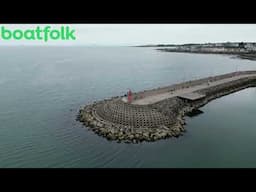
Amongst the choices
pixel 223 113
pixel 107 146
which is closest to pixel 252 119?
pixel 223 113

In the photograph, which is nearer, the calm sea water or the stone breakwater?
the calm sea water

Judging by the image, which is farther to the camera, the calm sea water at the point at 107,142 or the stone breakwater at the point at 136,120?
the stone breakwater at the point at 136,120

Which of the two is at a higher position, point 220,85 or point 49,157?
point 220,85

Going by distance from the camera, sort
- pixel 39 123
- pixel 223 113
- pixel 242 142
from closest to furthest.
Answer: pixel 242 142, pixel 39 123, pixel 223 113

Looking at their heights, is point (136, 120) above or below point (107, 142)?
above

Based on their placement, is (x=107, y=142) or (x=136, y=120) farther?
(x=136, y=120)
